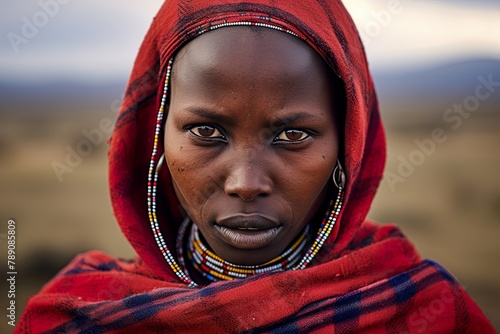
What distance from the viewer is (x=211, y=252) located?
1819mm

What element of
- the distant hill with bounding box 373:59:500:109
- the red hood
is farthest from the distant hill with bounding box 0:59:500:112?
the red hood

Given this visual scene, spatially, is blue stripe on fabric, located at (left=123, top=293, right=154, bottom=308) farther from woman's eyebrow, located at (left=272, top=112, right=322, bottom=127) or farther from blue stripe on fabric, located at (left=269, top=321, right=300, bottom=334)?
woman's eyebrow, located at (left=272, top=112, right=322, bottom=127)

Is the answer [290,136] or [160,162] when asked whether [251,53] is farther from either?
[160,162]

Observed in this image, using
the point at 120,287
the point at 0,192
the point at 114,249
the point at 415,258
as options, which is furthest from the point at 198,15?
the point at 0,192

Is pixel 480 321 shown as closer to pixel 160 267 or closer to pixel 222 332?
pixel 222 332

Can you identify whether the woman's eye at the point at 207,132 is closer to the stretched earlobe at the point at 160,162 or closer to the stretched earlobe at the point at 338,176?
the stretched earlobe at the point at 160,162

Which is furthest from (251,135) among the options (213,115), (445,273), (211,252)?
(445,273)

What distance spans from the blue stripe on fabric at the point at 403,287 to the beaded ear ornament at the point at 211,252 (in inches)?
9.9

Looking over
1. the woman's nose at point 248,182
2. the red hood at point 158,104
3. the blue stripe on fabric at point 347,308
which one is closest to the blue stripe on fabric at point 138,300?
the red hood at point 158,104

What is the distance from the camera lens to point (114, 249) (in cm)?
698

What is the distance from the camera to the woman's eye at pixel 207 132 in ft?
5.22

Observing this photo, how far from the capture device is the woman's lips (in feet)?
5.09

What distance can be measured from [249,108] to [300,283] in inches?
20.9

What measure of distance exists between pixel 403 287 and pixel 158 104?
95 centimetres
